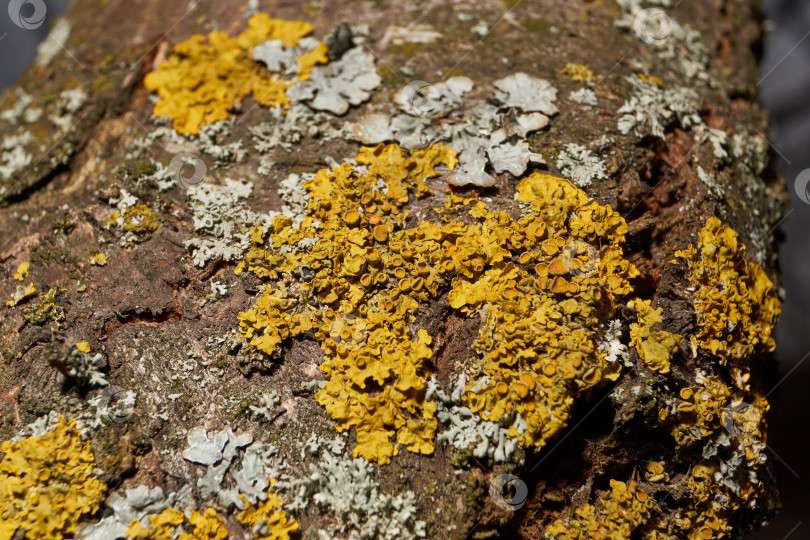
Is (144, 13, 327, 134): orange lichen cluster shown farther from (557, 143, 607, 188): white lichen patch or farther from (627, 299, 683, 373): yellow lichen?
(627, 299, 683, 373): yellow lichen

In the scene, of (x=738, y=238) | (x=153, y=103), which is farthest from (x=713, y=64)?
(x=153, y=103)

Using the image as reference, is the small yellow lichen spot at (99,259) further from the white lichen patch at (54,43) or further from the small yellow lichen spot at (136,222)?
the white lichen patch at (54,43)

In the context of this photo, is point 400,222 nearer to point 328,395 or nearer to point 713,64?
point 328,395

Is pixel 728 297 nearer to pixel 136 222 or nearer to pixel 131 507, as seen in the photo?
pixel 131 507

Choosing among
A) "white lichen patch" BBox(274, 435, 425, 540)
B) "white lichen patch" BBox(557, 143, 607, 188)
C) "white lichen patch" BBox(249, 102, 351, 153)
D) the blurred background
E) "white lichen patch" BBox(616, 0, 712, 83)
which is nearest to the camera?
"white lichen patch" BBox(274, 435, 425, 540)

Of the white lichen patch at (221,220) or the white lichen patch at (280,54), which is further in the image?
the white lichen patch at (280,54)

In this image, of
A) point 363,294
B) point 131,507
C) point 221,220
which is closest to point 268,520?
point 131,507

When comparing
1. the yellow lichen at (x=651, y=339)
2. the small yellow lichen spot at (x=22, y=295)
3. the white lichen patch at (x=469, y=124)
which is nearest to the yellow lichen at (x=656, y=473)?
the yellow lichen at (x=651, y=339)

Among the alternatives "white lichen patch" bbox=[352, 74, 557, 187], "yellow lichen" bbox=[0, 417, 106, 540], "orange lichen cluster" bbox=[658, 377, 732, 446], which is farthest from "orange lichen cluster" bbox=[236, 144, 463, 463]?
"orange lichen cluster" bbox=[658, 377, 732, 446]
